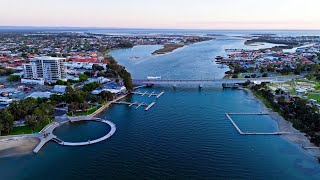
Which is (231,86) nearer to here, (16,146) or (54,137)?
(54,137)

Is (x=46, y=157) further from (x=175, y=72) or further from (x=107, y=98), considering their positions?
(x=175, y=72)

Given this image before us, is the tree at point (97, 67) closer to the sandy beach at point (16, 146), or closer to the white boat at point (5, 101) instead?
the white boat at point (5, 101)

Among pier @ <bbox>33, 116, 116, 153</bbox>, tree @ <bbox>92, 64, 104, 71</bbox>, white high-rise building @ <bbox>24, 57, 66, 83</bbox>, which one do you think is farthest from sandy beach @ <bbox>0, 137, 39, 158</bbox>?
tree @ <bbox>92, 64, 104, 71</bbox>

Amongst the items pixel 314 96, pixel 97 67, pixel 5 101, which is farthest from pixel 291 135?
pixel 97 67

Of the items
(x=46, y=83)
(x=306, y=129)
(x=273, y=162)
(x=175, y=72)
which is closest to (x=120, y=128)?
(x=273, y=162)

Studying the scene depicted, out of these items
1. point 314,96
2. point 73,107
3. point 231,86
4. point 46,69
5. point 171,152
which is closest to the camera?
point 171,152
